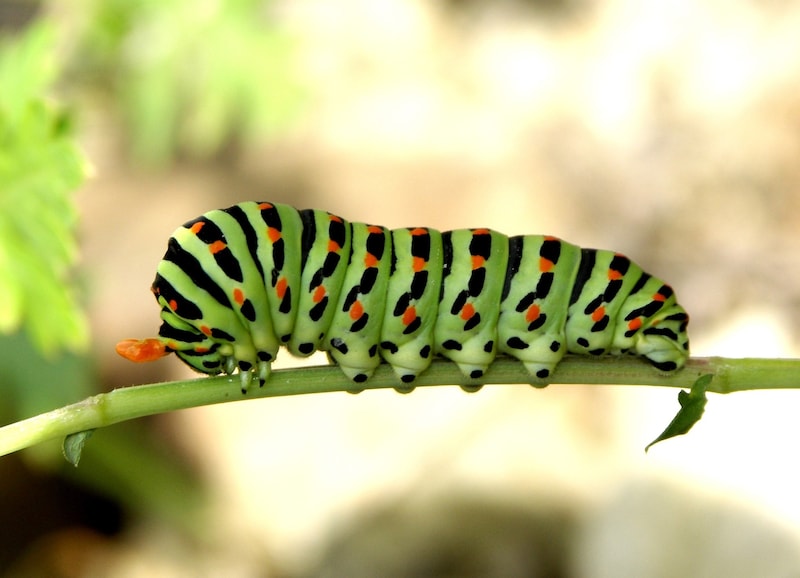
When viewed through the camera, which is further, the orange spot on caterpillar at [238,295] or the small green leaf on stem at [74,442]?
the orange spot on caterpillar at [238,295]

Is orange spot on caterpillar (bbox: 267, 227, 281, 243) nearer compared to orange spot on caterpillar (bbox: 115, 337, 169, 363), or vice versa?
orange spot on caterpillar (bbox: 115, 337, 169, 363)

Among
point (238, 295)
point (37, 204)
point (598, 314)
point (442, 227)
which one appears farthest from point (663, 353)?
point (442, 227)

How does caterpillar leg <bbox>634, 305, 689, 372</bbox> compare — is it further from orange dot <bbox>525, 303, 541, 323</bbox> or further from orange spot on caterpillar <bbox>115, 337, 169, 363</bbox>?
orange spot on caterpillar <bbox>115, 337, 169, 363</bbox>

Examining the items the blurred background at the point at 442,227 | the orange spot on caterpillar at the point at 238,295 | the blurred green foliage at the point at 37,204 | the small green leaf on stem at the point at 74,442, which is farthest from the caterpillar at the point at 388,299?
the blurred background at the point at 442,227

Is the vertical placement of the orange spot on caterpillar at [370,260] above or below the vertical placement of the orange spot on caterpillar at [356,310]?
above

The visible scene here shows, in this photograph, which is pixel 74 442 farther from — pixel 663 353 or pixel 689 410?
pixel 663 353

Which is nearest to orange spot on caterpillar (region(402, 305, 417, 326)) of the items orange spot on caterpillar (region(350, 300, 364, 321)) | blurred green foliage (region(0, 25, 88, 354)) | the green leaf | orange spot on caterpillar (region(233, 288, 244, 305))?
orange spot on caterpillar (region(350, 300, 364, 321))

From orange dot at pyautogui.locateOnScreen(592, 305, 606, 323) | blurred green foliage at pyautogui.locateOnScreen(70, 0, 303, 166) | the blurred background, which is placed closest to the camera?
orange dot at pyautogui.locateOnScreen(592, 305, 606, 323)

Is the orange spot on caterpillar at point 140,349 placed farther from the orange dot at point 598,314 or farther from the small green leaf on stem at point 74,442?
the orange dot at point 598,314
